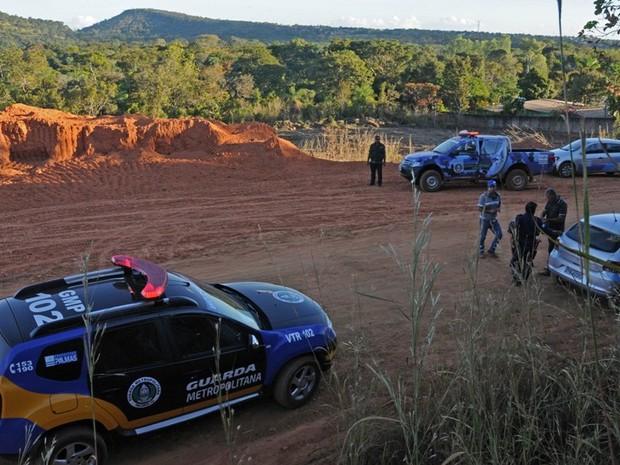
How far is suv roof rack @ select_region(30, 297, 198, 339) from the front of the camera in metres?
5.12

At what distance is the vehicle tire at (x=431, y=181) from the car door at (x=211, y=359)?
12582 millimetres

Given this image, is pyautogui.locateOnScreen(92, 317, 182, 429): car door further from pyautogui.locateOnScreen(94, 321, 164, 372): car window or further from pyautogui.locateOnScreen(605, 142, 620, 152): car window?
pyautogui.locateOnScreen(605, 142, 620, 152): car window

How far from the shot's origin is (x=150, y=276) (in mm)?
5828

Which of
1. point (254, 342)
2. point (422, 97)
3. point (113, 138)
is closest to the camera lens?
point (254, 342)

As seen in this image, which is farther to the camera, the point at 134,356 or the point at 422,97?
the point at 422,97

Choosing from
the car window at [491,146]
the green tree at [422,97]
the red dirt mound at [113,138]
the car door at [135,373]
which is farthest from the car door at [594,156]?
the green tree at [422,97]

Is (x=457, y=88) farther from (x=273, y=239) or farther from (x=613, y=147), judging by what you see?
(x=273, y=239)

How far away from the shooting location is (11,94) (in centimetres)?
3834

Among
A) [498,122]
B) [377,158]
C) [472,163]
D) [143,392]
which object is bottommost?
[143,392]

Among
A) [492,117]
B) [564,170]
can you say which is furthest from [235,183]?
[492,117]

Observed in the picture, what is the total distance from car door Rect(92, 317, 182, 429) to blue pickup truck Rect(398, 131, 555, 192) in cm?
1273

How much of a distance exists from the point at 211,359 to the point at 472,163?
1345cm

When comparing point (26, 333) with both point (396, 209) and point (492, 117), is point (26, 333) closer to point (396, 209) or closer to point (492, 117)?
point (396, 209)

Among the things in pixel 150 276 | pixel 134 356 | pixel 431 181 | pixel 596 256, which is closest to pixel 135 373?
pixel 134 356
